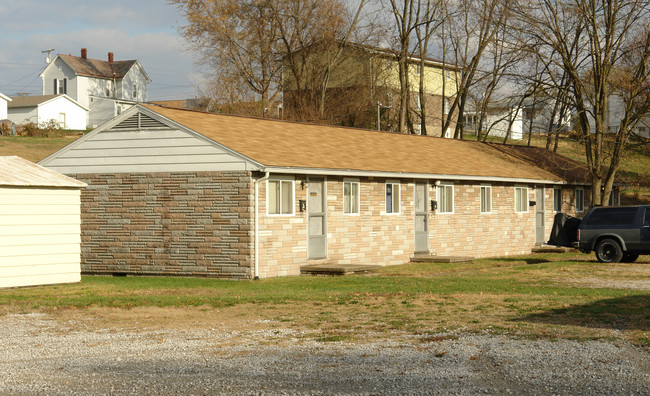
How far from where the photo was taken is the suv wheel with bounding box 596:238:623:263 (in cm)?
2559

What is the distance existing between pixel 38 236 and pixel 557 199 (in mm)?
23145

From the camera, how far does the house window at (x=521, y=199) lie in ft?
107

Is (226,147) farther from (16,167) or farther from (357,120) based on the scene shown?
(357,120)

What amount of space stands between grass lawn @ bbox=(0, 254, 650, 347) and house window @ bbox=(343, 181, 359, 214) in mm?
2396

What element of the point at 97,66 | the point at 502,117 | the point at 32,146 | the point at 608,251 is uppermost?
the point at 97,66

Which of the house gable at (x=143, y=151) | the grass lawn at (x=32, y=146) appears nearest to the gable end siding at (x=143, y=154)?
the house gable at (x=143, y=151)

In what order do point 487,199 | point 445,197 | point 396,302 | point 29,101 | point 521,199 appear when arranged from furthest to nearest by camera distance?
point 29,101
point 521,199
point 487,199
point 445,197
point 396,302

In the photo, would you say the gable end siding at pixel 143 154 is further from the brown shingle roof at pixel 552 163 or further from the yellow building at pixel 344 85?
the yellow building at pixel 344 85

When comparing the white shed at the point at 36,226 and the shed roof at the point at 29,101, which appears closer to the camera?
the white shed at the point at 36,226

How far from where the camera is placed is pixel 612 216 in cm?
2572

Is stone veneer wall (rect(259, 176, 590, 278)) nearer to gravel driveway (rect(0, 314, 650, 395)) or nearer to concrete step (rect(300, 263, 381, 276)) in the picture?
concrete step (rect(300, 263, 381, 276))

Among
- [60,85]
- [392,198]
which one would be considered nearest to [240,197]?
[392,198]

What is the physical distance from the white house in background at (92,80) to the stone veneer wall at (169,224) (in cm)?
5851

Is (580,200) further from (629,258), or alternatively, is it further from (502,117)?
(502,117)
